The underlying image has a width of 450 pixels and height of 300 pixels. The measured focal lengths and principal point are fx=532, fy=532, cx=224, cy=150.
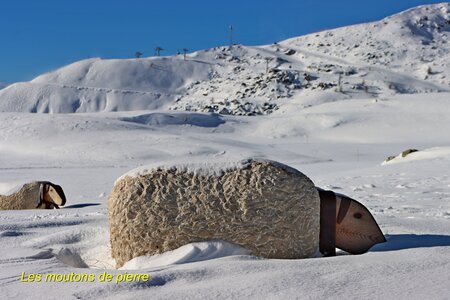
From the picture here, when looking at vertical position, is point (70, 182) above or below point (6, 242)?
below

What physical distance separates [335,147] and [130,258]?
23071 mm

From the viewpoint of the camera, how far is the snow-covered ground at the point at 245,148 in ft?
9.61

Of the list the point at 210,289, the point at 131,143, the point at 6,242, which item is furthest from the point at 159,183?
the point at 131,143

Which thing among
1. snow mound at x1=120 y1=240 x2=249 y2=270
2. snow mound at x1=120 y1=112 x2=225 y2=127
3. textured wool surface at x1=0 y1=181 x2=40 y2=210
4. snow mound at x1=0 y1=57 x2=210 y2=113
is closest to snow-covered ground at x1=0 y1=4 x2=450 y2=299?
snow mound at x1=120 y1=240 x2=249 y2=270

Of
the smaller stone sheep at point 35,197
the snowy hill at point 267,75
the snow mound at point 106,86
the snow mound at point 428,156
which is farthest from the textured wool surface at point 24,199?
the snow mound at point 106,86

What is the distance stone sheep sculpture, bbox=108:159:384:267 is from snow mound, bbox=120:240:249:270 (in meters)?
0.04

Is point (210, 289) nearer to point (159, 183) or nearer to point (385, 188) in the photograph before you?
point (159, 183)

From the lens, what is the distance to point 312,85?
5412 centimetres

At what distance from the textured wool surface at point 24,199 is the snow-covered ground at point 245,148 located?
1.46ft

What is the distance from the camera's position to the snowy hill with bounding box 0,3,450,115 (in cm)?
5328

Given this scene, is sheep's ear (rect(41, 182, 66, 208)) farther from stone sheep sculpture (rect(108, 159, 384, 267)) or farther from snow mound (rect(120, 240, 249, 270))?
snow mound (rect(120, 240, 249, 270))

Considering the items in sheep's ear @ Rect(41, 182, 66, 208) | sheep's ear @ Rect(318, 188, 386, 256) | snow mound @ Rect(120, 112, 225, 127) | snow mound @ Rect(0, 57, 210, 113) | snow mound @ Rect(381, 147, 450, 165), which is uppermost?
snow mound @ Rect(0, 57, 210, 113)

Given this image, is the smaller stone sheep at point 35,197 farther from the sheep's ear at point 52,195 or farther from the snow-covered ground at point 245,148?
the snow-covered ground at point 245,148

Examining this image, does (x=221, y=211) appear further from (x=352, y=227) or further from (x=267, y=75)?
(x=267, y=75)
